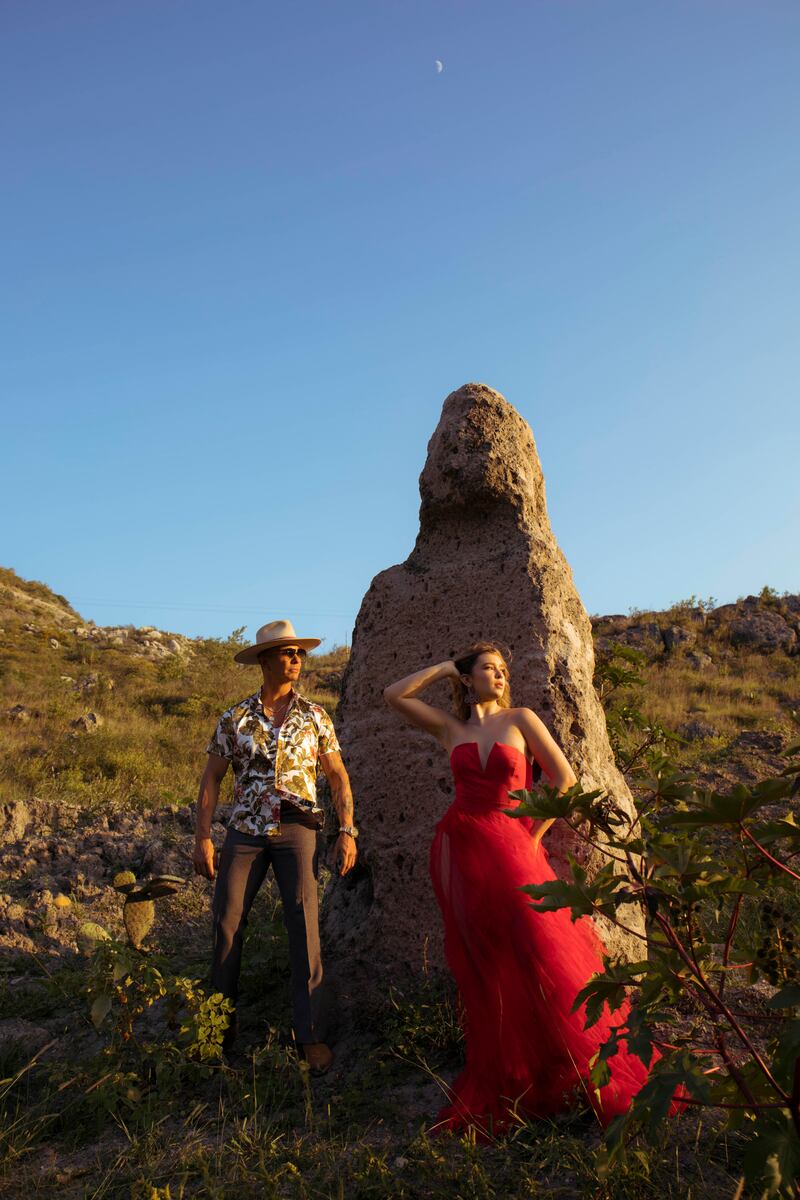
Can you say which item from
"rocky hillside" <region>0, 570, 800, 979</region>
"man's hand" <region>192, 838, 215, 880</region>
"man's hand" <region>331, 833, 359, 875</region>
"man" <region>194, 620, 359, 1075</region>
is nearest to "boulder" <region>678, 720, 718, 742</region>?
"rocky hillside" <region>0, 570, 800, 979</region>

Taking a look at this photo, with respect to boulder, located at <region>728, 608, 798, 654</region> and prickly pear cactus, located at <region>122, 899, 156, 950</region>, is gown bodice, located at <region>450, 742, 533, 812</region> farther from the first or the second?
boulder, located at <region>728, 608, 798, 654</region>

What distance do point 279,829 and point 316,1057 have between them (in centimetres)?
101

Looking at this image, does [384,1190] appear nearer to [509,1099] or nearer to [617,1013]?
[509,1099]

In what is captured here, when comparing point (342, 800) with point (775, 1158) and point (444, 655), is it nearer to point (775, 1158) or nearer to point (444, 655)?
point (444, 655)

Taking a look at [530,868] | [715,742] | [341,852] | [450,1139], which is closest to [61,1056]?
[341,852]

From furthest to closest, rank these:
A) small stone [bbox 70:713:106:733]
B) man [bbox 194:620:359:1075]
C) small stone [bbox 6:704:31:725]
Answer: small stone [bbox 6:704:31:725], small stone [bbox 70:713:106:733], man [bbox 194:620:359:1075]

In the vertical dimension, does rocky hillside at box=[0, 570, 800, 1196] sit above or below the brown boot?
above

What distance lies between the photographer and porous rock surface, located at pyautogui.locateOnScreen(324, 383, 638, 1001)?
432cm

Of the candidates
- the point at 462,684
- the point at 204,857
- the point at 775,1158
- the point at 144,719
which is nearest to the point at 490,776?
the point at 462,684

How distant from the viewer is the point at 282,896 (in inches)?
164

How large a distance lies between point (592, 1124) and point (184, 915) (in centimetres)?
376

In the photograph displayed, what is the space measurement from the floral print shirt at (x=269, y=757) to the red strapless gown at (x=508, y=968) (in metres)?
0.82

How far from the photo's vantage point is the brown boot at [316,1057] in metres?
4.00

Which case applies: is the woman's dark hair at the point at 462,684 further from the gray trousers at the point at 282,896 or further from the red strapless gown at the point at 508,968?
the gray trousers at the point at 282,896
